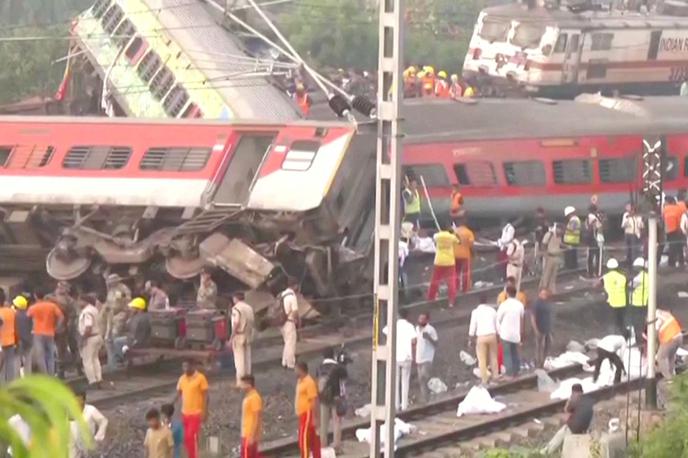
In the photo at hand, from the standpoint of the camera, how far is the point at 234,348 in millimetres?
18812

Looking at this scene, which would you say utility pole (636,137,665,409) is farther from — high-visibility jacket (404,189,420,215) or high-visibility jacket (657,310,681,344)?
high-visibility jacket (404,189,420,215)

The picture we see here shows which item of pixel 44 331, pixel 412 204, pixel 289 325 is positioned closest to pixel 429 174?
pixel 412 204

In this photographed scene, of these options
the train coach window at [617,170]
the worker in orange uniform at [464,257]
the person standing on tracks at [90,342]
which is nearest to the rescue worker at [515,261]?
the worker in orange uniform at [464,257]

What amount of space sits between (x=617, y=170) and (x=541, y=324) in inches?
422

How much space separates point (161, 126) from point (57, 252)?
3004mm

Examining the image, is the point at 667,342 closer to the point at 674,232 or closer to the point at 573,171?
the point at 674,232

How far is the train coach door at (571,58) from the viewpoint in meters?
42.5

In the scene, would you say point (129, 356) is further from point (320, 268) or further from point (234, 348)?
point (320, 268)

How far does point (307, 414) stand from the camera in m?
14.7

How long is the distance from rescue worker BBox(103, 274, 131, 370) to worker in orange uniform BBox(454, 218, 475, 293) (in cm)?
459

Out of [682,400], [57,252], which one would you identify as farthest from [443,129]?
[682,400]

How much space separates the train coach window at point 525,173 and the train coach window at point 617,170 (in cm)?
117

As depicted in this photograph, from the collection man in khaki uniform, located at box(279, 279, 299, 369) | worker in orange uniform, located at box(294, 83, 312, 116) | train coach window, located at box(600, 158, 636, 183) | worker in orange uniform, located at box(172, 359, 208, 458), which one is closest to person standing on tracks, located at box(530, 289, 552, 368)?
man in khaki uniform, located at box(279, 279, 299, 369)

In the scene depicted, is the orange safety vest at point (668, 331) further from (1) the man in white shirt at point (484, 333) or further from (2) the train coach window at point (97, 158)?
(2) the train coach window at point (97, 158)
